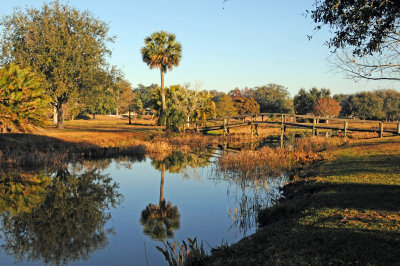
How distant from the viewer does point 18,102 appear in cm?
2350

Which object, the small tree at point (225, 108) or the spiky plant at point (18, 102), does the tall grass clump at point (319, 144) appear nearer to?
the spiky plant at point (18, 102)

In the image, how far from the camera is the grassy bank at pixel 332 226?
6.11m

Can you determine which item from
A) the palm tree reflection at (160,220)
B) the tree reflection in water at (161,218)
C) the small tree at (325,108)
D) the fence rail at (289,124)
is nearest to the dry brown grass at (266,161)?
the tree reflection in water at (161,218)

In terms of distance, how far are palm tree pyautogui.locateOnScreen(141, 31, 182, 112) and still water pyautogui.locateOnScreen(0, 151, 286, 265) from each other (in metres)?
30.1

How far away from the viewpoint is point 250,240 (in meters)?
8.28

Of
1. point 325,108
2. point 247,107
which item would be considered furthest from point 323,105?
point 247,107

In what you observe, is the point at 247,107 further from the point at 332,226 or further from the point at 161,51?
the point at 332,226

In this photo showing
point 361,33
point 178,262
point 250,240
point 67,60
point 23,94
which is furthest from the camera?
point 67,60

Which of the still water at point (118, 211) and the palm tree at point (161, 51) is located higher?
the palm tree at point (161, 51)

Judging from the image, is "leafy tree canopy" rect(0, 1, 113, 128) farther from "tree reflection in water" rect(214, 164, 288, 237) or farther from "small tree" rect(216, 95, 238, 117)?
"small tree" rect(216, 95, 238, 117)

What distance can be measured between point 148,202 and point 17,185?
6650 mm

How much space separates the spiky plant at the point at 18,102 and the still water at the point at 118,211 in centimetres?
596

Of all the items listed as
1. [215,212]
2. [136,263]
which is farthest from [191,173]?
[136,263]

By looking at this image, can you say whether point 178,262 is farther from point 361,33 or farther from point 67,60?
point 67,60
